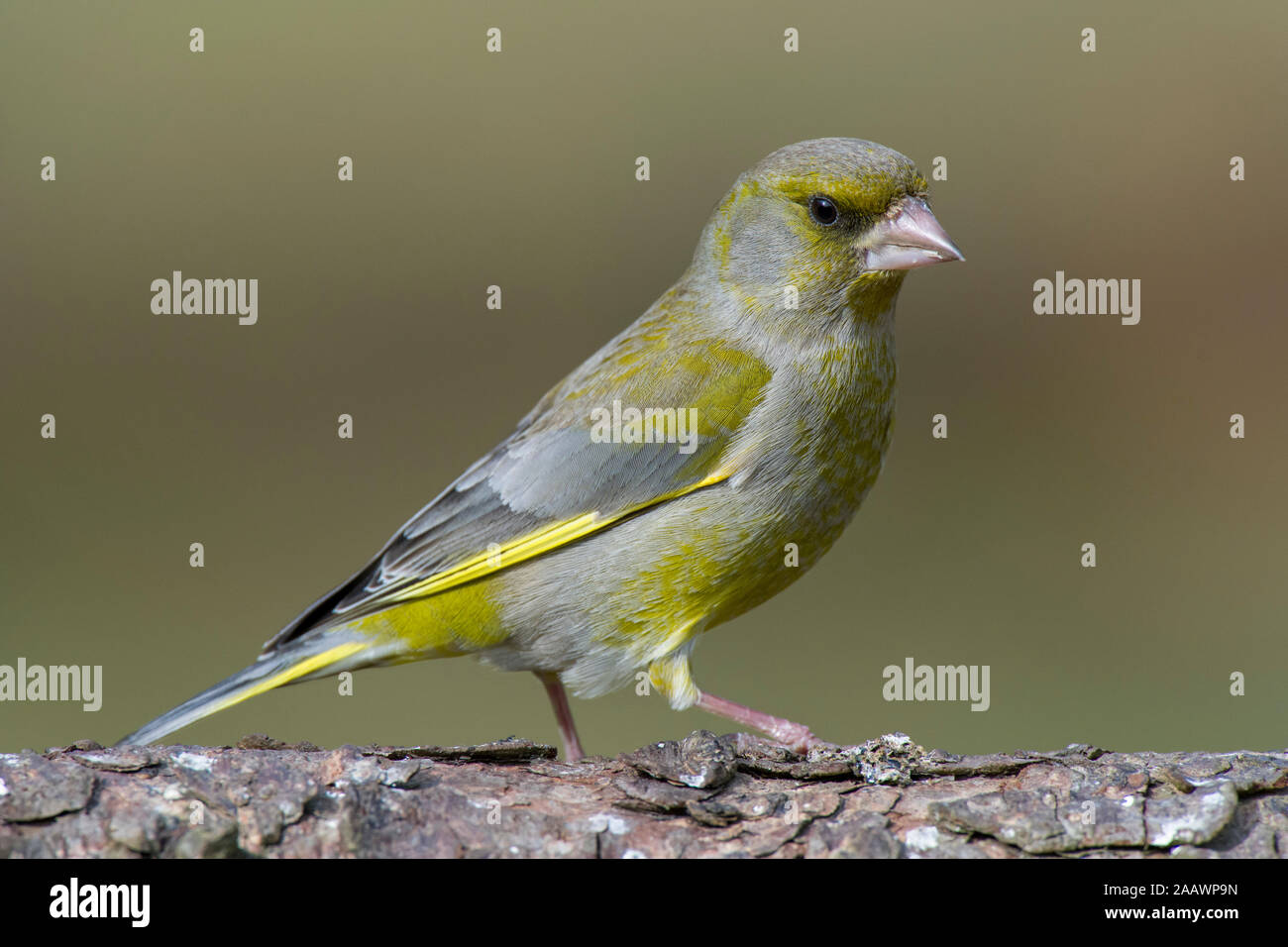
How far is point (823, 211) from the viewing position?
188 inches

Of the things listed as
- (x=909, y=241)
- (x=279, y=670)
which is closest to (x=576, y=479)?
(x=279, y=670)

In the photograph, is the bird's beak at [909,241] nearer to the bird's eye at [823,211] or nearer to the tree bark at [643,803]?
the bird's eye at [823,211]

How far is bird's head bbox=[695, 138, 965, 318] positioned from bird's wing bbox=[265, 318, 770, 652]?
319 mm

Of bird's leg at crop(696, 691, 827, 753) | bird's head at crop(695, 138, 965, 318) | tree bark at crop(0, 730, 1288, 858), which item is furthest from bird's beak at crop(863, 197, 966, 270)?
tree bark at crop(0, 730, 1288, 858)

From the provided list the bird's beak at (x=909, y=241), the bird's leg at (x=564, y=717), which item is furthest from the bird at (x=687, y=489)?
the bird's leg at (x=564, y=717)

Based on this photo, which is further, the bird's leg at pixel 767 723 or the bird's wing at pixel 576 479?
the bird's wing at pixel 576 479

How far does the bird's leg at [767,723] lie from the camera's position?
439 cm

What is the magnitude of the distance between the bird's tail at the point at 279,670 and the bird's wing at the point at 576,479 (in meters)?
0.07

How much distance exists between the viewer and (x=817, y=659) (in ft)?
29.1

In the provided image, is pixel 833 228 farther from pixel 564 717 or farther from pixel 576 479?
pixel 564 717

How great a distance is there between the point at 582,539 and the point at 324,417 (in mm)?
5465

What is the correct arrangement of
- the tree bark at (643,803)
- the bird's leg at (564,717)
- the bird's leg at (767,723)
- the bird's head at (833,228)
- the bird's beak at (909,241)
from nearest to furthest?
the tree bark at (643,803) → the bird's leg at (767,723) → the bird's beak at (909,241) → the bird's head at (833,228) → the bird's leg at (564,717)

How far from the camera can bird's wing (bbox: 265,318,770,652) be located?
184 inches
